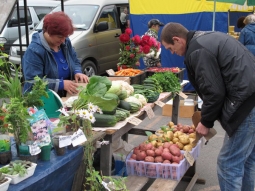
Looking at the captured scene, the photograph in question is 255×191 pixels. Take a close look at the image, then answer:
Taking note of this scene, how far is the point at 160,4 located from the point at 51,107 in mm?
6270

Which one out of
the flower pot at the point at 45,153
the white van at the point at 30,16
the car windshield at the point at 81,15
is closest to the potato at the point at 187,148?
the flower pot at the point at 45,153

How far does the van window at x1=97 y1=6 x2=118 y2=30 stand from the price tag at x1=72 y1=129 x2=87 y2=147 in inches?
258

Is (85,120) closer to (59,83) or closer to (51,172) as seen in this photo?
(51,172)

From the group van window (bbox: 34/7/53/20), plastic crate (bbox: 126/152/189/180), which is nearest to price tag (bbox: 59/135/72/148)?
plastic crate (bbox: 126/152/189/180)

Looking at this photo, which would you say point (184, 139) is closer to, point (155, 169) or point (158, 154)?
point (158, 154)

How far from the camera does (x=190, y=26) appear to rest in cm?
810

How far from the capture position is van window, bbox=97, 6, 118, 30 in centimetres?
865

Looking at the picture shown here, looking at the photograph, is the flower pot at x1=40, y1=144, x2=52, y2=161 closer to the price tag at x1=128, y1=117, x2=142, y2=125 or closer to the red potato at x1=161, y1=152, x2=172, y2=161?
the price tag at x1=128, y1=117, x2=142, y2=125

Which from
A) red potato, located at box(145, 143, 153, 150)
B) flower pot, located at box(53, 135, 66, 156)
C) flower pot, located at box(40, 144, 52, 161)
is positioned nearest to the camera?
flower pot, located at box(40, 144, 52, 161)

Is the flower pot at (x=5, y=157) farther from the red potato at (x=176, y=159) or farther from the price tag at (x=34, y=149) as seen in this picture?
the red potato at (x=176, y=159)

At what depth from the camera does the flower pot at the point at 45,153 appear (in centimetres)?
→ 207

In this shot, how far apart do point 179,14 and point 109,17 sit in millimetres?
1764

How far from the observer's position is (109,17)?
895cm

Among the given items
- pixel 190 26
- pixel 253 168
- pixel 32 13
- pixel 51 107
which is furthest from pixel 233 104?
pixel 32 13
